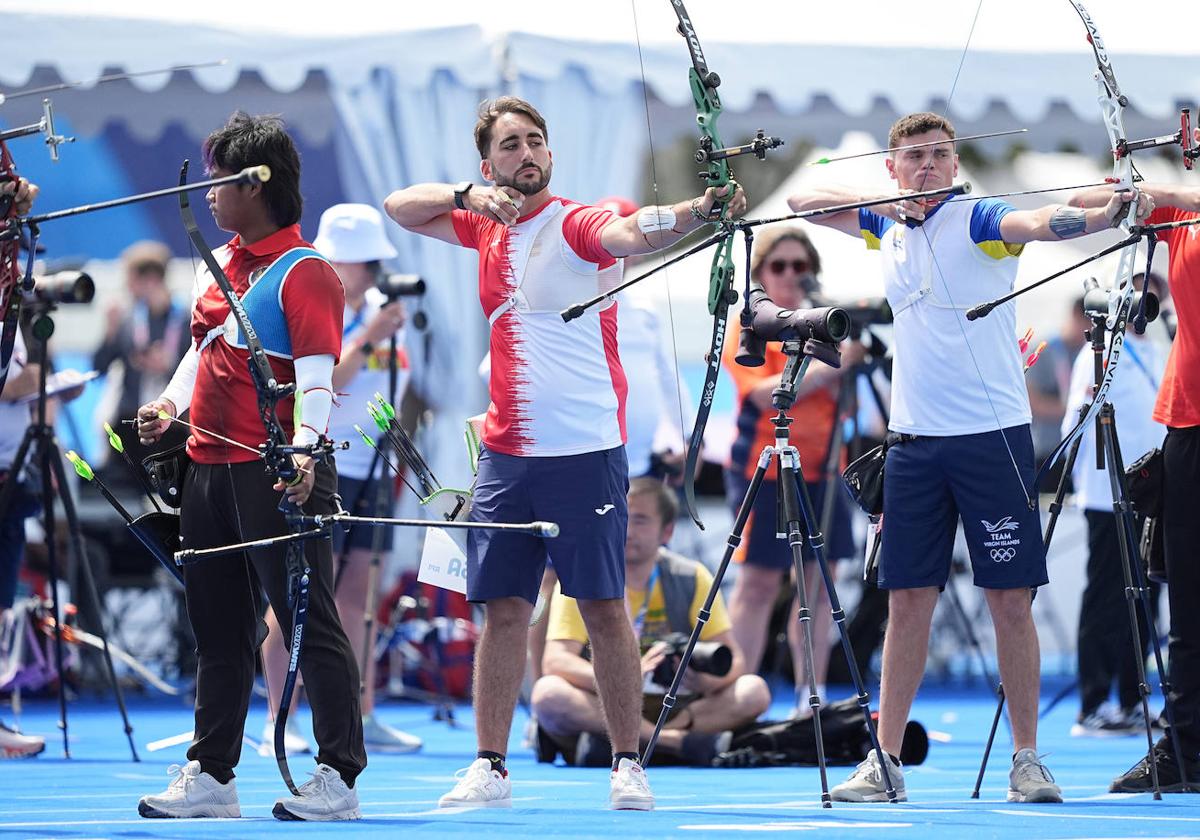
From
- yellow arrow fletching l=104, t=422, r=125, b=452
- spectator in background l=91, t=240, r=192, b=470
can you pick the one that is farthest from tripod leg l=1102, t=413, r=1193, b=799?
spectator in background l=91, t=240, r=192, b=470

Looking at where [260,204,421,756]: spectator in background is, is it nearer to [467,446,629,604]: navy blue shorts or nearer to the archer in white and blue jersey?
[467,446,629,604]: navy blue shorts

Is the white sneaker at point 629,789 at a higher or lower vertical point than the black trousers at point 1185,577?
lower

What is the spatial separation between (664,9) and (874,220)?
12.0 feet

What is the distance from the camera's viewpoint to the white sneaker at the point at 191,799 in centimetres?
411

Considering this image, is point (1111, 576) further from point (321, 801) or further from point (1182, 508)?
point (321, 801)

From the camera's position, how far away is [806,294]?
258 inches

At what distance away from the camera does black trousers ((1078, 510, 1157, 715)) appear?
738cm

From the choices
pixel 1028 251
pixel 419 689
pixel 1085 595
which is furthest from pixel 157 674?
pixel 1028 251

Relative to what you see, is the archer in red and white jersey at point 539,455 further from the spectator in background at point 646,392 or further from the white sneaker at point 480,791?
the spectator in background at point 646,392

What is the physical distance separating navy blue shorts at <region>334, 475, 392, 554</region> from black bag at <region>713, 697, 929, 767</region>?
4.66ft

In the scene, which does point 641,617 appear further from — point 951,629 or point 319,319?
point 951,629

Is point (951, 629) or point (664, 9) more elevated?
point (664, 9)

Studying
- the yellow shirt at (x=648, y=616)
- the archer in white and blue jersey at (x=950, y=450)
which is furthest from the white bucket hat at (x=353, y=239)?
the archer in white and blue jersey at (x=950, y=450)

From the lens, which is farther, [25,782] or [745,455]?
[745,455]
